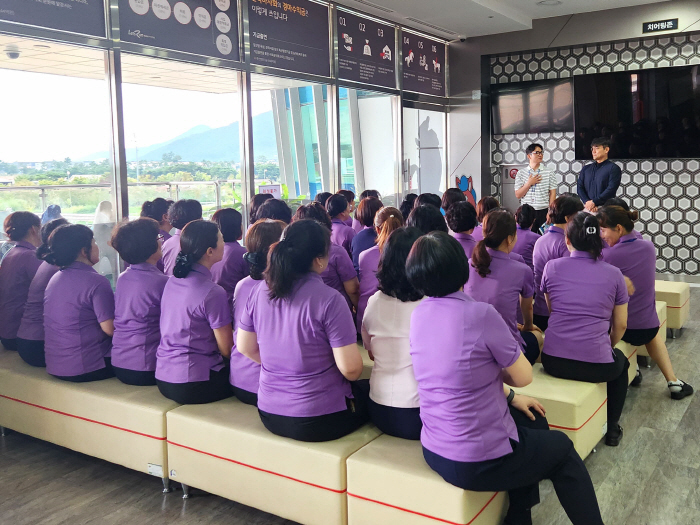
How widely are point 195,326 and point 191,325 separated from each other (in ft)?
0.07

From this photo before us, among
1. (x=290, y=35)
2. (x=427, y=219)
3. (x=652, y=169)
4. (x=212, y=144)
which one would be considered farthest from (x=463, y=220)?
(x=652, y=169)

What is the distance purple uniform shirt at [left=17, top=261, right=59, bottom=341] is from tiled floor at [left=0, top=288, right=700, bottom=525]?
2.03 ft

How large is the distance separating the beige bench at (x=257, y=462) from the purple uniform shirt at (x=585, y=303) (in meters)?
1.16

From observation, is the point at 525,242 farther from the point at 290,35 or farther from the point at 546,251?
the point at 290,35

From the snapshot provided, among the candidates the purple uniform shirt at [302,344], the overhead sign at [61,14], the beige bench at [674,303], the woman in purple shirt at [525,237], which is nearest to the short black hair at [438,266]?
the purple uniform shirt at [302,344]

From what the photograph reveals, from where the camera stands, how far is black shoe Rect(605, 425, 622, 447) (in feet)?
10.8

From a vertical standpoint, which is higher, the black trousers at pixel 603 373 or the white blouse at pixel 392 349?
the white blouse at pixel 392 349

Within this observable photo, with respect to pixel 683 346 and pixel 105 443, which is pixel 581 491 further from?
pixel 683 346

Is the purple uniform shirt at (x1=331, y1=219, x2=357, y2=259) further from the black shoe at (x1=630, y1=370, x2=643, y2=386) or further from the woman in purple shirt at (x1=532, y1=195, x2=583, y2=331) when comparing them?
the black shoe at (x1=630, y1=370, x2=643, y2=386)

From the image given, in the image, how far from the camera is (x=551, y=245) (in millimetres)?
4125

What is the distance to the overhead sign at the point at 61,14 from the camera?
418 cm

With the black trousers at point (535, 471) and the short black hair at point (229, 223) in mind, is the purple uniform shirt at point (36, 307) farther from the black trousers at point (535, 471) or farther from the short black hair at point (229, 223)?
the black trousers at point (535, 471)

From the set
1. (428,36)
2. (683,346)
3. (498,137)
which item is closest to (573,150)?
(498,137)

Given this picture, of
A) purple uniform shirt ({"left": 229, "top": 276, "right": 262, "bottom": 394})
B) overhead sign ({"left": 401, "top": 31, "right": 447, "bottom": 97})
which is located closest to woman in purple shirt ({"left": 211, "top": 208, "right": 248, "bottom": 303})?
purple uniform shirt ({"left": 229, "top": 276, "right": 262, "bottom": 394})
